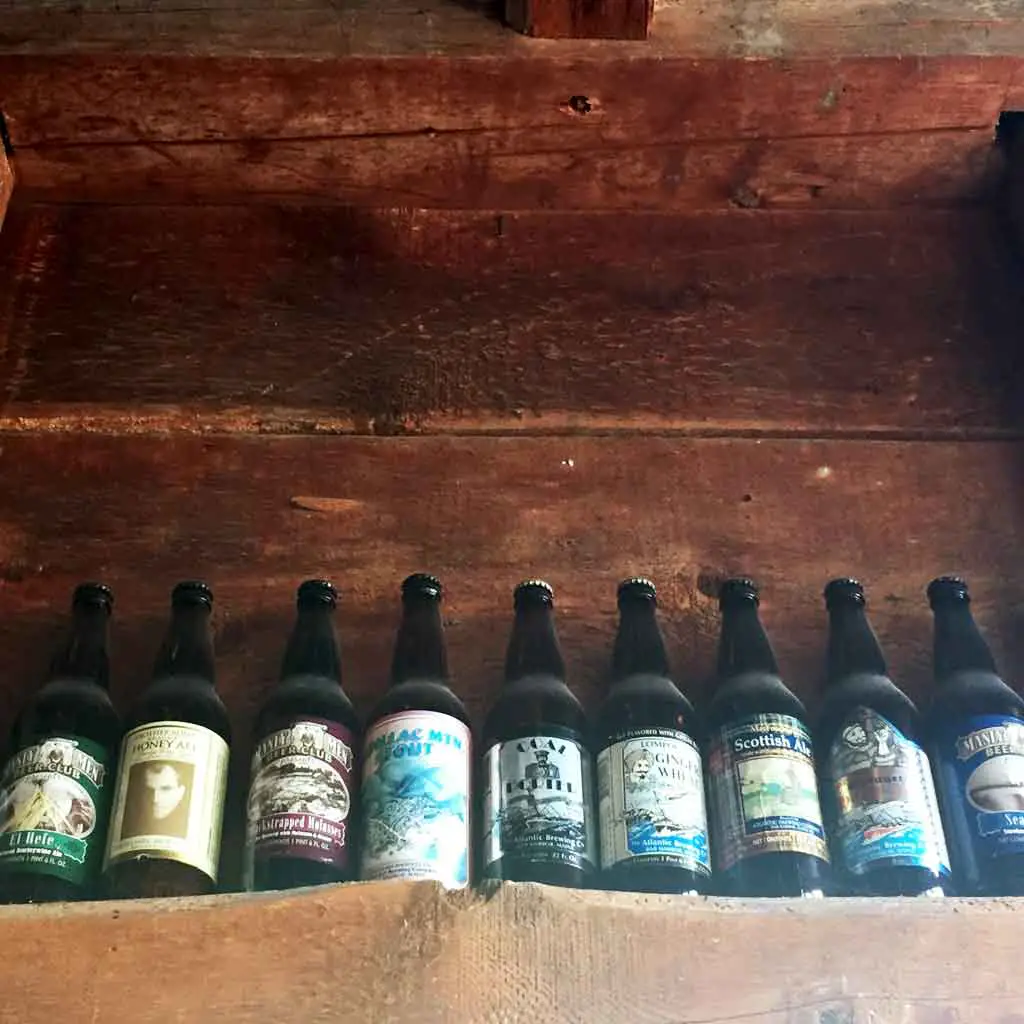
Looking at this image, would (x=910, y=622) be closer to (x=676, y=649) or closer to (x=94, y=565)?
(x=676, y=649)

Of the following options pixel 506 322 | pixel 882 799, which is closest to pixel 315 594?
pixel 506 322

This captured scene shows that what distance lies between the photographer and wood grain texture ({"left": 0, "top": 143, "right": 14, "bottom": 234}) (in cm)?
145

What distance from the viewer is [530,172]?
4.89ft

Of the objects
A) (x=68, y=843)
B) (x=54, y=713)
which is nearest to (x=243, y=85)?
(x=54, y=713)

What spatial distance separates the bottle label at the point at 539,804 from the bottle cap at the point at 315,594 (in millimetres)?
231

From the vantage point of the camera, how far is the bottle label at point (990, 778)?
1052mm

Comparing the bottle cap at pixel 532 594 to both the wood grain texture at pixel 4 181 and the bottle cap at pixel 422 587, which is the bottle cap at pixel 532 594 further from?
the wood grain texture at pixel 4 181

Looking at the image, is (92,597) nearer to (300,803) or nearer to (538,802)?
(300,803)

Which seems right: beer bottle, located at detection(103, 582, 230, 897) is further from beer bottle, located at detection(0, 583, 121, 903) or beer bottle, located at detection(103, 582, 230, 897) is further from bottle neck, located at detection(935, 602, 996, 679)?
bottle neck, located at detection(935, 602, 996, 679)

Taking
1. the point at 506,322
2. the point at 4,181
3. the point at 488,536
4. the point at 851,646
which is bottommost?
the point at 851,646

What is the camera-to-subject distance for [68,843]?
1.02 metres

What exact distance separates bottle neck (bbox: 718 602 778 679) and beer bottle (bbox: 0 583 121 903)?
508 mm

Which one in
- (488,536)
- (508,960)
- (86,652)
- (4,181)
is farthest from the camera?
(4,181)

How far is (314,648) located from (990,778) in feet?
1.79
